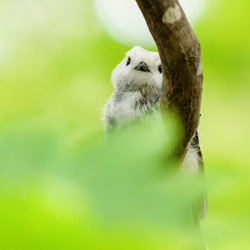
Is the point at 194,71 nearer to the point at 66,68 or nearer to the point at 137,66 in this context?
the point at 66,68

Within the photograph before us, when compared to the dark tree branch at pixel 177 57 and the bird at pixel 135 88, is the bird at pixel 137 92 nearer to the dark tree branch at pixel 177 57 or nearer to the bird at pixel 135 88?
the bird at pixel 135 88

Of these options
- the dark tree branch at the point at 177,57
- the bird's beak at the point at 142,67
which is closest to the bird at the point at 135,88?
the bird's beak at the point at 142,67

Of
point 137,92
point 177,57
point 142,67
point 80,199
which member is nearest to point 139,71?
point 142,67

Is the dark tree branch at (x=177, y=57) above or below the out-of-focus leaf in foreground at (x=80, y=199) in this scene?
above

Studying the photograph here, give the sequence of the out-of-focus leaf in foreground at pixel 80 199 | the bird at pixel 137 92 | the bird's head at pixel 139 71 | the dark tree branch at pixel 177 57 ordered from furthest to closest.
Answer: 1. the bird's head at pixel 139 71
2. the bird at pixel 137 92
3. the dark tree branch at pixel 177 57
4. the out-of-focus leaf in foreground at pixel 80 199

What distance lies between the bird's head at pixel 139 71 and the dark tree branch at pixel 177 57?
0.85 meters

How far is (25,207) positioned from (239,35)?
133 centimetres

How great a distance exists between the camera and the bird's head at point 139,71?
94.4 inches

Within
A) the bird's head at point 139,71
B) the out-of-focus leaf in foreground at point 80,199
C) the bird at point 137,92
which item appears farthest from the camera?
the bird's head at point 139,71

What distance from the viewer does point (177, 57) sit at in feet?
4.24

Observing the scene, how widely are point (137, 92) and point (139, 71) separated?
16cm

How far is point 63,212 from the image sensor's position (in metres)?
0.25

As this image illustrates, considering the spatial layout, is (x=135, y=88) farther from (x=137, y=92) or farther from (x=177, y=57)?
(x=177, y=57)

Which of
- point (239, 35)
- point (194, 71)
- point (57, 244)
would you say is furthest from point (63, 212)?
point (239, 35)
